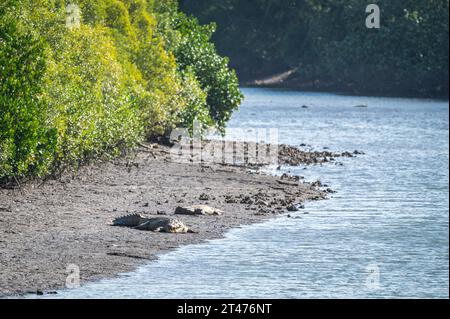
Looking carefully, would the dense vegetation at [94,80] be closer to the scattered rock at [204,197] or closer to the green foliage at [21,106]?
the green foliage at [21,106]

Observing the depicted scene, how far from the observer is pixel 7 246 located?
27.5 m

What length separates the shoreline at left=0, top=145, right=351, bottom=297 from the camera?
85.9 ft

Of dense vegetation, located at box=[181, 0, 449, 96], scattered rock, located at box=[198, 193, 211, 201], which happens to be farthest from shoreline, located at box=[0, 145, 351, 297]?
dense vegetation, located at box=[181, 0, 449, 96]

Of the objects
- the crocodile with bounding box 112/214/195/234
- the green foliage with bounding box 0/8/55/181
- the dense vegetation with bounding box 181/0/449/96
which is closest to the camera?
the crocodile with bounding box 112/214/195/234

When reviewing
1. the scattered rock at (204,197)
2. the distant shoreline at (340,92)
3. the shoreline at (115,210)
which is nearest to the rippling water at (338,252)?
the shoreline at (115,210)

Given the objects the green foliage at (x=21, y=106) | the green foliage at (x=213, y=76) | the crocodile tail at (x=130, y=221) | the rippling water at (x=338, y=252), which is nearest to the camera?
the rippling water at (x=338, y=252)

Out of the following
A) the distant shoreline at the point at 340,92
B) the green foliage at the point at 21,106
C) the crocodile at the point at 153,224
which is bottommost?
the distant shoreline at the point at 340,92

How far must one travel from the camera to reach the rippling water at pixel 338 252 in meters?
25.7

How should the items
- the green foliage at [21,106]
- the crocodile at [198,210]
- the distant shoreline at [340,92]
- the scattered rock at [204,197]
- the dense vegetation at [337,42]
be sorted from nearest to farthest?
the green foliage at [21,106]
the crocodile at [198,210]
the scattered rock at [204,197]
the distant shoreline at [340,92]
the dense vegetation at [337,42]

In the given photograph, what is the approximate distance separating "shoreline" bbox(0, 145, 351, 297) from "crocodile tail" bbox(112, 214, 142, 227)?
0.43m

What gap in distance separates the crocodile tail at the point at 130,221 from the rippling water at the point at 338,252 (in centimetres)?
229

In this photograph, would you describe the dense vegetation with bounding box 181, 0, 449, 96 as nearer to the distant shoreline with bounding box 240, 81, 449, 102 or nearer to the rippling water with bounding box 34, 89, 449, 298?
the distant shoreline with bounding box 240, 81, 449, 102
